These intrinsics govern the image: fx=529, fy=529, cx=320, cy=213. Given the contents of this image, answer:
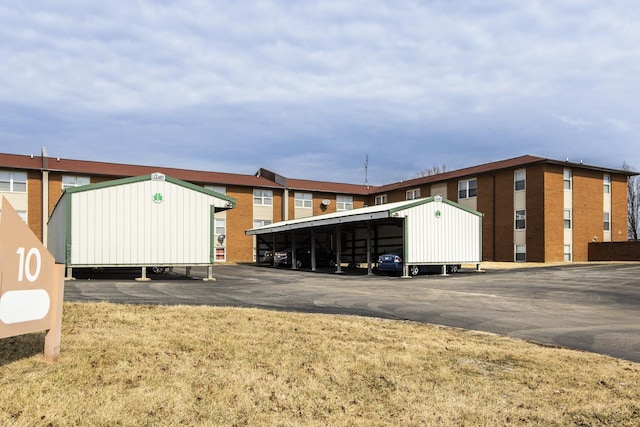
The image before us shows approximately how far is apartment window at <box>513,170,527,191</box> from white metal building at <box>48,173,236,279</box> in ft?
73.2

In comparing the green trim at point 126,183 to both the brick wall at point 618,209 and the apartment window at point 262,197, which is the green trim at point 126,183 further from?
the brick wall at point 618,209

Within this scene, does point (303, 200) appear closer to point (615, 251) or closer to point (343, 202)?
point (343, 202)

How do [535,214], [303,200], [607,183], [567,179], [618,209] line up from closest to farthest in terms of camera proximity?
[535,214]
[567,179]
[607,183]
[618,209]
[303,200]

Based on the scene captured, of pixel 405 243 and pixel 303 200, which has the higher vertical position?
pixel 303 200

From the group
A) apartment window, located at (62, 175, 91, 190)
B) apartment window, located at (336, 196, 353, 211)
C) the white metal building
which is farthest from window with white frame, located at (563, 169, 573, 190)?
apartment window, located at (62, 175, 91, 190)

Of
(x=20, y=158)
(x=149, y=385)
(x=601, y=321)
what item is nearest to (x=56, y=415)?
(x=149, y=385)

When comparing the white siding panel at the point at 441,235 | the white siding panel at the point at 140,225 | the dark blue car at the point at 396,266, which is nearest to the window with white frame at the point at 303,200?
the dark blue car at the point at 396,266

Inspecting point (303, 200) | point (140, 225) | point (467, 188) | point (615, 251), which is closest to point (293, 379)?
point (140, 225)

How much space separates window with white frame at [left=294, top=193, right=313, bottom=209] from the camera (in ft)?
155

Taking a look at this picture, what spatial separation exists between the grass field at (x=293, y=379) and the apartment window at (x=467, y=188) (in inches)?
1291

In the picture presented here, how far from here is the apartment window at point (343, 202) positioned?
4978cm

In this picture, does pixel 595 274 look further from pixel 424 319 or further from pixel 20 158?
pixel 20 158

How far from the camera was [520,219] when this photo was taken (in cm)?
3622

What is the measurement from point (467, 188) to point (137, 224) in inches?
1067
